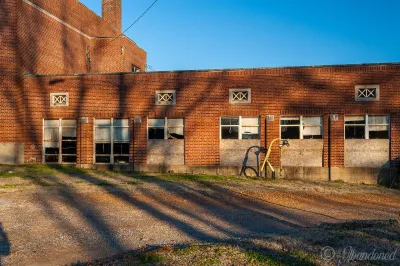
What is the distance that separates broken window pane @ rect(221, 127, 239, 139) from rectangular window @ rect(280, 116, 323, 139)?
2144 mm

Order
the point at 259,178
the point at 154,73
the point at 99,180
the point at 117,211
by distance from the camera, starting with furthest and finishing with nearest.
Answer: the point at 154,73 → the point at 259,178 → the point at 99,180 → the point at 117,211

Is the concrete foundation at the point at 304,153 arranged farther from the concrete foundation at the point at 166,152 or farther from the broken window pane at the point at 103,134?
the broken window pane at the point at 103,134

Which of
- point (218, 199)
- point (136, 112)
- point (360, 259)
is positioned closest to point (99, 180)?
point (136, 112)

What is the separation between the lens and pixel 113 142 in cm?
1955

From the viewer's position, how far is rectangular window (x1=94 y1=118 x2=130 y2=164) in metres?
19.5

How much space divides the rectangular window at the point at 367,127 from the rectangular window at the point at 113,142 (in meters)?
10.6

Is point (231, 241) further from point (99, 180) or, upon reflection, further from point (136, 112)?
point (136, 112)

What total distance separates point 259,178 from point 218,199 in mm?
6054

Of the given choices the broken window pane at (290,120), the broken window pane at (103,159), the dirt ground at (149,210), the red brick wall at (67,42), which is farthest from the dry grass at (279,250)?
the red brick wall at (67,42)

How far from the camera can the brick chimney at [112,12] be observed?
33.5 meters

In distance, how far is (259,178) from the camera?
17.9 meters

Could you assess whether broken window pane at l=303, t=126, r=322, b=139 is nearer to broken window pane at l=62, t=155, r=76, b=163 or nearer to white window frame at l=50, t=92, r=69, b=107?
broken window pane at l=62, t=155, r=76, b=163

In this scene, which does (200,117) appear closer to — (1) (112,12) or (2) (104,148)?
(2) (104,148)

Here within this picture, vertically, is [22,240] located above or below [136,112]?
below
